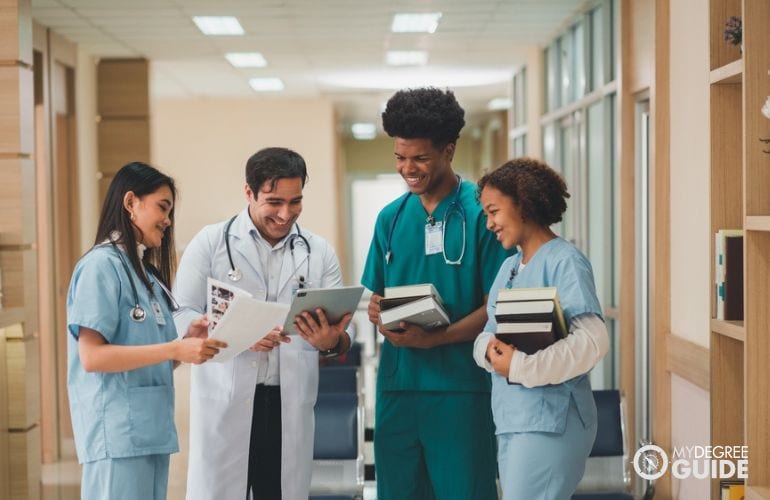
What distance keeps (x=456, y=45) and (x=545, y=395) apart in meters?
6.44

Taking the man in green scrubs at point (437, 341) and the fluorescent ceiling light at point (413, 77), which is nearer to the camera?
the man in green scrubs at point (437, 341)

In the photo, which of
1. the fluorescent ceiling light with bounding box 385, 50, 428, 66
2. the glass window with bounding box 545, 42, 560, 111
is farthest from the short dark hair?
the fluorescent ceiling light with bounding box 385, 50, 428, 66

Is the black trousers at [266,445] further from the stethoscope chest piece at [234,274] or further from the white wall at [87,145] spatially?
the white wall at [87,145]

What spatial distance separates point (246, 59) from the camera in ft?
31.0

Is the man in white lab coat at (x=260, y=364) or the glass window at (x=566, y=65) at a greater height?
the glass window at (x=566, y=65)

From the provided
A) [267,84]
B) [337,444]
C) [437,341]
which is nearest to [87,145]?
[267,84]

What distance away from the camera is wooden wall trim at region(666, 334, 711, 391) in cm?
378

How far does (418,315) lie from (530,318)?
389 millimetres

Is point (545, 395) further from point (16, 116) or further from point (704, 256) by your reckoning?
point (16, 116)

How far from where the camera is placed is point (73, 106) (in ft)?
26.4

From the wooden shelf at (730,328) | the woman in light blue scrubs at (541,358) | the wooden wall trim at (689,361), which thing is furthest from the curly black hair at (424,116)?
the wooden wall trim at (689,361)

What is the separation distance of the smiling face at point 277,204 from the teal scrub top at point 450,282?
41 cm

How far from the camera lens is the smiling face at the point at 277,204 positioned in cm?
282

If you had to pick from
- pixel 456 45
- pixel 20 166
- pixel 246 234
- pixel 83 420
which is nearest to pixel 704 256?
pixel 246 234
